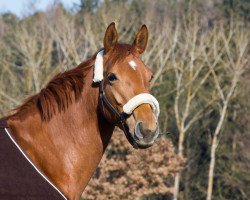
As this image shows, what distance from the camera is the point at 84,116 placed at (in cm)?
582

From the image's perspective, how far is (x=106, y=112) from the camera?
574 cm

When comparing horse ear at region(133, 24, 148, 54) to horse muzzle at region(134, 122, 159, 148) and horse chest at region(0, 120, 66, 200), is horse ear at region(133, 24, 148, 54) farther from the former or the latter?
horse chest at region(0, 120, 66, 200)

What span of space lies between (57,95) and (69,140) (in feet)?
1.15

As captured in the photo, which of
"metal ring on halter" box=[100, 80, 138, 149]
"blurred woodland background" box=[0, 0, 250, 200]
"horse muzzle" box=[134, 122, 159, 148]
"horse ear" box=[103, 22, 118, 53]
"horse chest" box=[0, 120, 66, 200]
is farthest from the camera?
"blurred woodland background" box=[0, 0, 250, 200]

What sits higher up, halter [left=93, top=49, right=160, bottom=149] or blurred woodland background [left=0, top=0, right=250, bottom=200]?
halter [left=93, top=49, right=160, bottom=149]

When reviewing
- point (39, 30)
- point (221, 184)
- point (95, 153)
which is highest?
point (95, 153)

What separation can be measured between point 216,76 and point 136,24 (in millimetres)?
9288

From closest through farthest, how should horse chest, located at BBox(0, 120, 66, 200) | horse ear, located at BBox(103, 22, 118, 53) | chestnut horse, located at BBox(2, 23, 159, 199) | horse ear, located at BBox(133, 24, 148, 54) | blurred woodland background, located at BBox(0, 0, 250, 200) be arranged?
1. horse chest, located at BBox(0, 120, 66, 200)
2. chestnut horse, located at BBox(2, 23, 159, 199)
3. horse ear, located at BBox(103, 22, 118, 53)
4. horse ear, located at BBox(133, 24, 148, 54)
5. blurred woodland background, located at BBox(0, 0, 250, 200)

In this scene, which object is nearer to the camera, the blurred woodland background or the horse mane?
the horse mane

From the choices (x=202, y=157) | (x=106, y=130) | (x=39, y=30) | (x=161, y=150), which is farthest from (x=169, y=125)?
(x=106, y=130)

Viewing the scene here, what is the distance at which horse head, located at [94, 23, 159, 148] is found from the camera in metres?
5.50

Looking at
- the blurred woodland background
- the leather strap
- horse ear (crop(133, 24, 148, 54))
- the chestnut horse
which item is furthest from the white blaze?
the blurred woodland background

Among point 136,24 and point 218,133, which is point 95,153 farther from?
point 136,24

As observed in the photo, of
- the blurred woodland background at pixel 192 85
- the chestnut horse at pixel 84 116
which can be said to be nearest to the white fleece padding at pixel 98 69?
the chestnut horse at pixel 84 116
